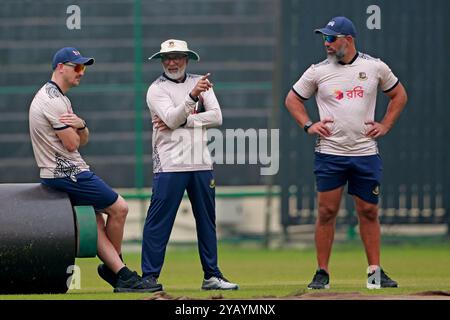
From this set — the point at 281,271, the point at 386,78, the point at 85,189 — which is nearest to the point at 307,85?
the point at 386,78

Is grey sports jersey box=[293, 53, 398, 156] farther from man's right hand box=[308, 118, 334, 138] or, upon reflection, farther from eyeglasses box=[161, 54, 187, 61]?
eyeglasses box=[161, 54, 187, 61]

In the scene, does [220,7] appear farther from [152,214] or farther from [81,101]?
[152,214]

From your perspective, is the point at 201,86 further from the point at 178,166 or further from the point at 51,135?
the point at 51,135

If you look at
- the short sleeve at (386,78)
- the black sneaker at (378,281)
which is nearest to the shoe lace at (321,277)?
the black sneaker at (378,281)

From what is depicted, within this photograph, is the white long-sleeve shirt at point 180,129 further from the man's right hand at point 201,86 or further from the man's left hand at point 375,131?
the man's left hand at point 375,131

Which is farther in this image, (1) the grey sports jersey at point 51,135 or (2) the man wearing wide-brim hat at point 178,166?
(2) the man wearing wide-brim hat at point 178,166

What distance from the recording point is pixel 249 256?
15.5m

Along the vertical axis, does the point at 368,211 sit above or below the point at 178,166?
below

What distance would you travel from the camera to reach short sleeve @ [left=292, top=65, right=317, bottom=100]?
10.7m

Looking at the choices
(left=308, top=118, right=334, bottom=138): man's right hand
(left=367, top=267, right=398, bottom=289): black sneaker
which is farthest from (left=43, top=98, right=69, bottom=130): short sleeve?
(left=367, top=267, right=398, bottom=289): black sneaker

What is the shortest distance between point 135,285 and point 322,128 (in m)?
1.82

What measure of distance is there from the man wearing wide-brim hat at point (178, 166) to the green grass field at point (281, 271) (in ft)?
1.10

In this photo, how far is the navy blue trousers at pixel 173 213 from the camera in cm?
1043

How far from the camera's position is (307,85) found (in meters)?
10.8
